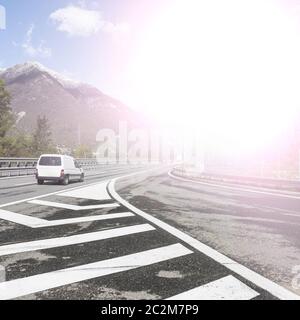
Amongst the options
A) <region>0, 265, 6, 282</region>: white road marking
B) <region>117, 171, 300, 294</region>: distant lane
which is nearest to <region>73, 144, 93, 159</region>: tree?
<region>117, 171, 300, 294</region>: distant lane

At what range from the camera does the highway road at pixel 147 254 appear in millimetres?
4086

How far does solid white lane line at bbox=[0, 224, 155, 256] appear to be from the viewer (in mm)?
5723

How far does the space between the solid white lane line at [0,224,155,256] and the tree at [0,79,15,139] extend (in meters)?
62.0

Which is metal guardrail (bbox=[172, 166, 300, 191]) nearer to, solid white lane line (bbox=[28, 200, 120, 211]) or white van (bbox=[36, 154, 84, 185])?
white van (bbox=[36, 154, 84, 185])

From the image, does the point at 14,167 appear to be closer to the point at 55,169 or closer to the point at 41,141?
the point at 55,169

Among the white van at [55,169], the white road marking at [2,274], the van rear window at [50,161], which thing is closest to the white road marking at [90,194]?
the white van at [55,169]

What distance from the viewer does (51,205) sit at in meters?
10.9

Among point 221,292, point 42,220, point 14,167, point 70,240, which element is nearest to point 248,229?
point 70,240

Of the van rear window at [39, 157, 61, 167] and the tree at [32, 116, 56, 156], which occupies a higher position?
the tree at [32, 116, 56, 156]

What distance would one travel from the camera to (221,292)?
4008mm

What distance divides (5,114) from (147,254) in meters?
65.4
